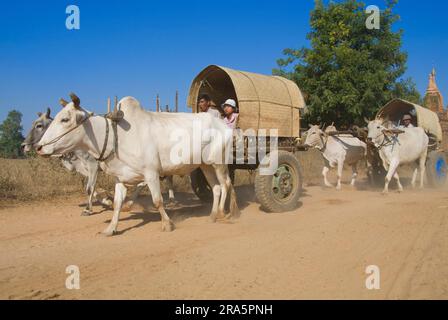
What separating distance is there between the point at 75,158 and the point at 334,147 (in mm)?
7650

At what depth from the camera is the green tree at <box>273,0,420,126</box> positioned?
1467cm

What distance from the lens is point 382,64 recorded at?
15320 millimetres

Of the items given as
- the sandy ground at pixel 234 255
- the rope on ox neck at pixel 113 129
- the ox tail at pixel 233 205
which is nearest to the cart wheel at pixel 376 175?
the sandy ground at pixel 234 255

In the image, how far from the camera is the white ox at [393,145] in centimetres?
1032

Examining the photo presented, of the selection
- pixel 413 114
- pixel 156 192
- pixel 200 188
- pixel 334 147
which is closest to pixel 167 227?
pixel 156 192

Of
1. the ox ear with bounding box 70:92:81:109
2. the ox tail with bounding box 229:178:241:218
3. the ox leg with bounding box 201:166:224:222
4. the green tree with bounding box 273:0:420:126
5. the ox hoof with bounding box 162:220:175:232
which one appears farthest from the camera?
the green tree with bounding box 273:0:420:126

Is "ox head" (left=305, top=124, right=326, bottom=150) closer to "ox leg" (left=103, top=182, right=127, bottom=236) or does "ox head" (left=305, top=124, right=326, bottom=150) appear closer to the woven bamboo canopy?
the woven bamboo canopy

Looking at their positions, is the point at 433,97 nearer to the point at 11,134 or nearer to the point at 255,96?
the point at 255,96

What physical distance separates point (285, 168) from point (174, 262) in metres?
4.12

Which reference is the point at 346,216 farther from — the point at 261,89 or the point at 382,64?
the point at 382,64

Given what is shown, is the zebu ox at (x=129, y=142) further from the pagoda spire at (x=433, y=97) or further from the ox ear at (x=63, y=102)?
the pagoda spire at (x=433, y=97)

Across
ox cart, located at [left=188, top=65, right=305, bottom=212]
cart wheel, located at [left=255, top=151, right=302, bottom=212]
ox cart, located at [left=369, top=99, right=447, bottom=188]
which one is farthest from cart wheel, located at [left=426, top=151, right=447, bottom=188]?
cart wheel, located at [left=255, top=151, right=302, bottom=212]

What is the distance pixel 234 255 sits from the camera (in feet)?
14.8

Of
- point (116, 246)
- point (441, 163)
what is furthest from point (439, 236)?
point (441, 163)
